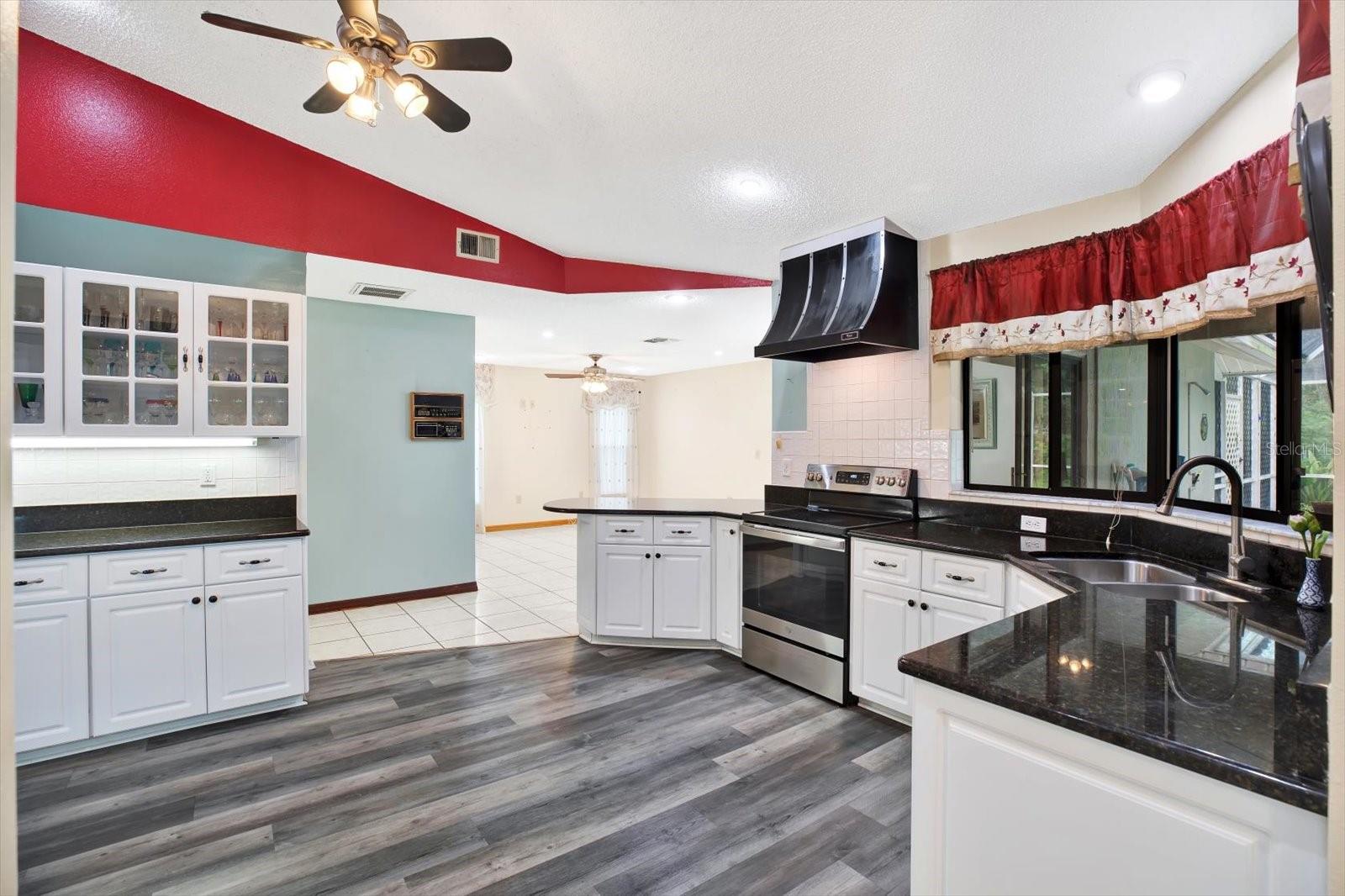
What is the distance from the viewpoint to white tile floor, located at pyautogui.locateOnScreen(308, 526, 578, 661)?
400 centimetres

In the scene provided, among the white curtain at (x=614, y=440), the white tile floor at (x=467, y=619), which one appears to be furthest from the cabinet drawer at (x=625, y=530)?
the white curtain at (x=614, y=440)

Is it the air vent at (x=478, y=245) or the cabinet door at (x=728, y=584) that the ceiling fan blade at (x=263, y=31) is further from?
the cabinet door at (x=728, y=584)

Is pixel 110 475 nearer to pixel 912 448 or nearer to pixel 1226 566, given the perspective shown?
pixel 912 448

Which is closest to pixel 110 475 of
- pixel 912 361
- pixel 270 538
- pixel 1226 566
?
pixel 270 538

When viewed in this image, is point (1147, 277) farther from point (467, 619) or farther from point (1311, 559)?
point (467, 619)

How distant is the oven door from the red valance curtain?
125cm

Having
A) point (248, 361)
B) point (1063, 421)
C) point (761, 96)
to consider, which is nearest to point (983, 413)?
point (1063, 421)

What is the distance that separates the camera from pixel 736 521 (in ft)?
11.9

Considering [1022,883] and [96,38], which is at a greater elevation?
[96,38]

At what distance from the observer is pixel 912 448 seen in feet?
11.3

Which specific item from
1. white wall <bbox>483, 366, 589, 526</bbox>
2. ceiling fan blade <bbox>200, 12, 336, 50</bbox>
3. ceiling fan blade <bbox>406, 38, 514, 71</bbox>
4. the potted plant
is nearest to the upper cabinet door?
ceiling fan blade <bbox>200, 12, 336, 50</bbox>

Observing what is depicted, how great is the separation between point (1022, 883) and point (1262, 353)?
212cm

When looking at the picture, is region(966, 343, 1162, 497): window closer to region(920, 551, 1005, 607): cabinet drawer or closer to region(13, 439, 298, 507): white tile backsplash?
region(920, 551, 1005, 607): cabinet drawer

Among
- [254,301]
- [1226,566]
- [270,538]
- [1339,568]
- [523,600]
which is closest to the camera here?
[1339,568]
